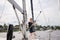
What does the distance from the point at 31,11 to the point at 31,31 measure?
0.95 meters

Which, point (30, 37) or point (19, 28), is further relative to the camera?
point (30, 37)

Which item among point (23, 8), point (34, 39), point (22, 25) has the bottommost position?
point (34, 39)

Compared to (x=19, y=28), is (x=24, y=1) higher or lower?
higher

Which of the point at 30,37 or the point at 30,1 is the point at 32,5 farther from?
the point at 30,37

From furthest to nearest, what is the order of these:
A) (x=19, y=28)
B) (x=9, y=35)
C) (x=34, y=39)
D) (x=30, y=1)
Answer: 1. (x=30, y=1)
2. (x=34, y=39)
3. (x=19, y=28)
4. (x=9, y=35)

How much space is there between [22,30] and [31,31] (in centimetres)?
178

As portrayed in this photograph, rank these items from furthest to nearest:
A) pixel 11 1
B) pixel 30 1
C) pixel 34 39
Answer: pixel 30 1
pixel 34 39
pixel 11 1

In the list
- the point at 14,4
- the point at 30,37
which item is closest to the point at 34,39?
the point at 30,37

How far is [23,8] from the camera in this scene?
712 centimetres

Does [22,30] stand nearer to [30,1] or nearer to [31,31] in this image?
[31,31]

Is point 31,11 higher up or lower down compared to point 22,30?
higher up

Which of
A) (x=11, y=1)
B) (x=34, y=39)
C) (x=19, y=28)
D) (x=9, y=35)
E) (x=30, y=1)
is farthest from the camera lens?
(x=30, y=1)

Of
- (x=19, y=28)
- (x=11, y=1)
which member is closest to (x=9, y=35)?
(x=11, y=1)

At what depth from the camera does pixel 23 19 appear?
712 cm
